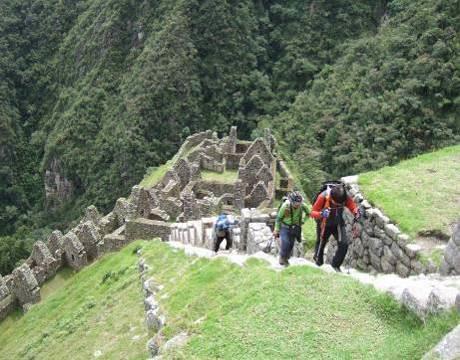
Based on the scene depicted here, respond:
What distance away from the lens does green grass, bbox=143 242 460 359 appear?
679cm

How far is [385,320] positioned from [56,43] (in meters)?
110

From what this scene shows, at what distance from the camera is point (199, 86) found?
247ft

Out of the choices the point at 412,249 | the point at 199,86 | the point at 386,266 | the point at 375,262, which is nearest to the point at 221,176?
the point at 375,262

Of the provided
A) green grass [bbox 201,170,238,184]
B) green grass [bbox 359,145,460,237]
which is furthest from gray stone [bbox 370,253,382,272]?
green grass [bbox 201,170,238,184]

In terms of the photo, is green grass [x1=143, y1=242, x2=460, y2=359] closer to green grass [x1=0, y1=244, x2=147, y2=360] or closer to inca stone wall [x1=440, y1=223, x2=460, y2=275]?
inca stone wall [x1=440, y1=223, x2=460, y2=275]

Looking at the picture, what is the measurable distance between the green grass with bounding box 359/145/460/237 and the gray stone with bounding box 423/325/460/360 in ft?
15.5

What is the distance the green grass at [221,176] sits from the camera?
99.2 ft

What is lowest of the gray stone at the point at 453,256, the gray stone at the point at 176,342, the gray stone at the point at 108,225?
the gray stone at the point at 108,225

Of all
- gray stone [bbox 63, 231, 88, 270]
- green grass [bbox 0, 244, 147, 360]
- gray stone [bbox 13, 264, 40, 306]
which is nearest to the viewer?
green grass [bbox 0, 244, 147, 360]

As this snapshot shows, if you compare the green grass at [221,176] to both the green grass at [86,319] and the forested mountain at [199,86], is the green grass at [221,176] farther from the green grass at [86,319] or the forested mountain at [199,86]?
the green grass at [86,319]

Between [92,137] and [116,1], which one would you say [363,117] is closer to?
[92,137]

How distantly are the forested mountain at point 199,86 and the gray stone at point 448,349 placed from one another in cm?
3044

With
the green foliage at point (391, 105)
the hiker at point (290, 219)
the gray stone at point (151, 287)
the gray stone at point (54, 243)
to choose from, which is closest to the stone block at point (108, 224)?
the gray stone at point (54, 243)

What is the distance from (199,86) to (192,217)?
174ft
